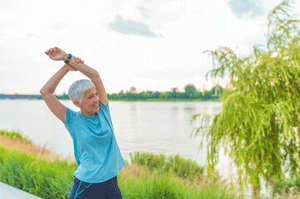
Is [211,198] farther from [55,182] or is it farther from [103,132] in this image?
[55,182]

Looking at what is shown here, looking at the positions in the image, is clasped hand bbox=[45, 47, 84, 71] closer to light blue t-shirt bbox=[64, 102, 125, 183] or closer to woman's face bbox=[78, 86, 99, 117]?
woman's face bbox=[78, 86, 99, 117]

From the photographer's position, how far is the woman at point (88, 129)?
1824mm

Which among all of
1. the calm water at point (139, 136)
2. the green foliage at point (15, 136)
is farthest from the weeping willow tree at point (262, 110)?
the green foliage at point (15, 136)

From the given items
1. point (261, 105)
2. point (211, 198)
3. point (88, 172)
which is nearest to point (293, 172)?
point (261, 105)

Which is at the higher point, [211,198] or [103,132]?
[103,132]

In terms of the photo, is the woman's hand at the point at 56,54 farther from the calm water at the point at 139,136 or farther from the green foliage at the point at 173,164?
the green foliage at the point at 173,164

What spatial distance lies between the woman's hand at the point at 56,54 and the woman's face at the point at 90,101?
0.97 feet

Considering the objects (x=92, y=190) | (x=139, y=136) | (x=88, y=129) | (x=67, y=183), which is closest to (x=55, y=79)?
(x=88, y=129)

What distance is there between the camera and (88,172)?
183 centimetres

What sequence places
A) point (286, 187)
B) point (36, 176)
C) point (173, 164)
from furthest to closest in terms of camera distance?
point (173, 164), point (286, 187), point (36, 176)

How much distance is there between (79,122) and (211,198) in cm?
193

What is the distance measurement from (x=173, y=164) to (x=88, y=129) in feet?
23.1

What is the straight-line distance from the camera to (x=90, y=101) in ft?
6.01

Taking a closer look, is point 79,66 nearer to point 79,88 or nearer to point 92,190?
point 79,88
